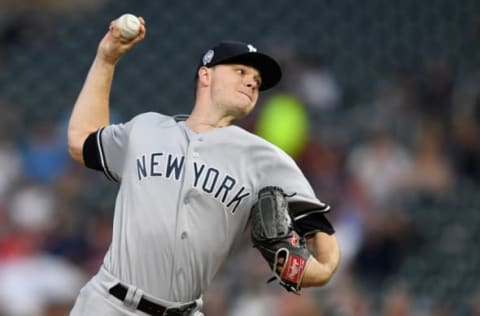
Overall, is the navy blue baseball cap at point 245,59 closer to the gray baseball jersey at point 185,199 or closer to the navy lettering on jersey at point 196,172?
the gray baseball jersey at point 185,199

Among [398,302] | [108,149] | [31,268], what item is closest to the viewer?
[108,149]

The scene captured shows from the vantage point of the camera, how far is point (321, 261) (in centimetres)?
308

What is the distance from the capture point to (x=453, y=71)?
7.53 meters

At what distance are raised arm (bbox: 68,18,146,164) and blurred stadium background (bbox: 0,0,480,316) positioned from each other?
87.2 inches

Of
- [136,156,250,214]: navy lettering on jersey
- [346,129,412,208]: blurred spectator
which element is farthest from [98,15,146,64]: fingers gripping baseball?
[346,129,412,208]: blurred spectator

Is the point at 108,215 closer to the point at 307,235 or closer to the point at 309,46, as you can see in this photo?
the point at 309,46

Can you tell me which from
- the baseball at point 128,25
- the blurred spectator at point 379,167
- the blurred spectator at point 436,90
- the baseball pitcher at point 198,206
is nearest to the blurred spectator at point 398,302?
the blurred spectator at point 379,167

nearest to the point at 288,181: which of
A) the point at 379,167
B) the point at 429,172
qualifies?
the point at 379,167

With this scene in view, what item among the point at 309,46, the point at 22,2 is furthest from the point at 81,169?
the point at 309,46

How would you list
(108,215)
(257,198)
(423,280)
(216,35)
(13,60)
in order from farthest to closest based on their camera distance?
(216,35) < (13,60) < (423,280) < (108,215) < (257,198)

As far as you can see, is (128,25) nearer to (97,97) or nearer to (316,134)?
(97,97)

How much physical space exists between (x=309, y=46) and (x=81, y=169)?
2.11m

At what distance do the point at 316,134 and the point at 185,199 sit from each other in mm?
3851

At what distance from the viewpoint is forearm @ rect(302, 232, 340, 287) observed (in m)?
3.02
